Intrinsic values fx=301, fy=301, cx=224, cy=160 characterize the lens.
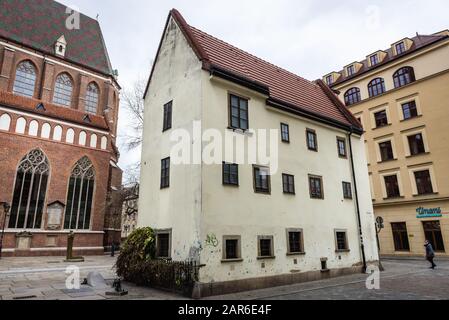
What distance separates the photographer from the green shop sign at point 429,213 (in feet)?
89.7

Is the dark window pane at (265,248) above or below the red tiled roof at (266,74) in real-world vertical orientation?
below

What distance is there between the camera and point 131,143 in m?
25.6

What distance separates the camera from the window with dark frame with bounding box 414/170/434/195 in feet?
93.7

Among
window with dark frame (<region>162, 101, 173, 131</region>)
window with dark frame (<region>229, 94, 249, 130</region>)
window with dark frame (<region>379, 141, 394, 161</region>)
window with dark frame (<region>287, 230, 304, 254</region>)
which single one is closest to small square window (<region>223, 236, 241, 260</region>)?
window with dark frame (<region>287, 230, 304, 254</region>)

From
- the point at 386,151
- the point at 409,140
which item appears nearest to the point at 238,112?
the point at 409,140

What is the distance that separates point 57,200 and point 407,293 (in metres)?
30.3

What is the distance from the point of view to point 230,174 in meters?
13.8

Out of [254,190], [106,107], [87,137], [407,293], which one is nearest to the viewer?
[407,293]

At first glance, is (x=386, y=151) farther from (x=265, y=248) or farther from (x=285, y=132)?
(x=265, y=248)

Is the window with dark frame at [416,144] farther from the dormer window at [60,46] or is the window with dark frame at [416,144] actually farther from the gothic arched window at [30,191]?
the dormer window at [60,46]

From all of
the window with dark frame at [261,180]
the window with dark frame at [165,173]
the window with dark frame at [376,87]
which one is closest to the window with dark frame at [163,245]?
the window with dark frame at [165,173]

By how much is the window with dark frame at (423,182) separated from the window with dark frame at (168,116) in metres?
25.9
